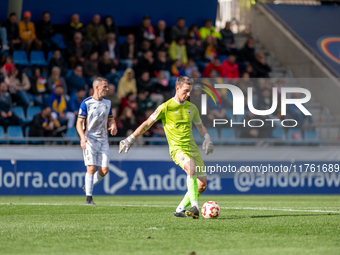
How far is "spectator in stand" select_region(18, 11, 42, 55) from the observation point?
58.1ft

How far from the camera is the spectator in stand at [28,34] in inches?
698

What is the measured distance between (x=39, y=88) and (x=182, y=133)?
365 inches

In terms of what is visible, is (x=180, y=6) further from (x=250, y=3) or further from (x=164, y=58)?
(x=164, y=58)

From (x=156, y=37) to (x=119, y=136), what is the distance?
512 centimetres

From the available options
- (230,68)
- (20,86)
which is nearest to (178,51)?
(230,68)

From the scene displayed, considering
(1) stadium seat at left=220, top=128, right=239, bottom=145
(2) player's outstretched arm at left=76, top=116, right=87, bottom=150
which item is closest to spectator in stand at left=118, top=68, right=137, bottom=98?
(1) stadium seat at left=220, top=128, right=239, bottom=145

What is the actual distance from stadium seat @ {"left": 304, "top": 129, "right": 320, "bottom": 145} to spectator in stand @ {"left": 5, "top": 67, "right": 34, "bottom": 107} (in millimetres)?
7967

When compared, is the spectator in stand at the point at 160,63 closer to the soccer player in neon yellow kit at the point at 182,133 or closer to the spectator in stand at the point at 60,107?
the spectator in stand at the point at 60,107

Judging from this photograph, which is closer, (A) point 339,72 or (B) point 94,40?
(B) point 94,40

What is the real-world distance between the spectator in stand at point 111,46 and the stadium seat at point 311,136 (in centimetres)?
639

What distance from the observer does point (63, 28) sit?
20391 millimetres

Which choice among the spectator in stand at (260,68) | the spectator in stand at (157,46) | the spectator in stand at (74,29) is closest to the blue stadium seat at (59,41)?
the spectator in stand at (74,29)

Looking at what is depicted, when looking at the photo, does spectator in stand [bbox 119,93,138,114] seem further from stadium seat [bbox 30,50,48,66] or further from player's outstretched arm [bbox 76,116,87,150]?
player's outstretched arm [bbox 76,116,87,150]

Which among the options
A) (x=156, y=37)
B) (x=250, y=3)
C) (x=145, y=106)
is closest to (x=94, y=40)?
A: (x=156, y=37)
